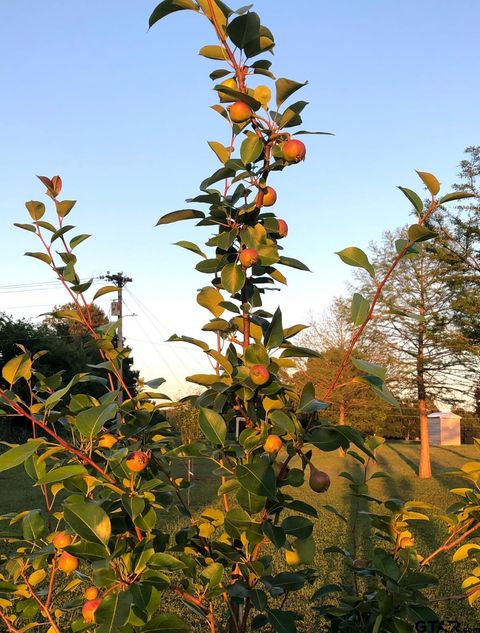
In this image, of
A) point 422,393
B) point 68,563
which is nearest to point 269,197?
point 68,563

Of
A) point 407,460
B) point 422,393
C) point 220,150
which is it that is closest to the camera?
point 220,150

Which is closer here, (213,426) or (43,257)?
(213,426)

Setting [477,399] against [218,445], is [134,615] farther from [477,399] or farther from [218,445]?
[477,399]

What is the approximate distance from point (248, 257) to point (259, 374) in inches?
10.7

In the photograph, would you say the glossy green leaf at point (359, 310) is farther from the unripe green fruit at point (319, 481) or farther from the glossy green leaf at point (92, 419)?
the glossy green leaf at point (92, 419)

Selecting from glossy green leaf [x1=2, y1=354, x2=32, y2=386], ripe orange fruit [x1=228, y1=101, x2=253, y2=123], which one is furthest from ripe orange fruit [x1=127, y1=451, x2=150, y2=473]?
ripe orange fruit [x1=228, y1=101, x2=253, y2=123]

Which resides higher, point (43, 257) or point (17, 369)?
point (43, 257)

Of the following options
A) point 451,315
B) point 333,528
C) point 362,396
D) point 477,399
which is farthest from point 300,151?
point 362,396

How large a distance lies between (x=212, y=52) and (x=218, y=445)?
0.93 metres

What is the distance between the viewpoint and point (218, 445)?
1251 millimetres

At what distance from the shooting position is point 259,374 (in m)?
1.20

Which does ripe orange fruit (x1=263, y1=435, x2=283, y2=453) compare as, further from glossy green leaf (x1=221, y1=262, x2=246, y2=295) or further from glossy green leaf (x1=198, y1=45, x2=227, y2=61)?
A: glossy green leaf (x1=198, y1=45, x2=227, y2=61)

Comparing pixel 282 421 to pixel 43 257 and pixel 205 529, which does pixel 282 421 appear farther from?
pixel 43 257

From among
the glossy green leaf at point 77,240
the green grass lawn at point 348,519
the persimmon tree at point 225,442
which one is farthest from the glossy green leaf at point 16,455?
the green grass lawn at point 348,519
